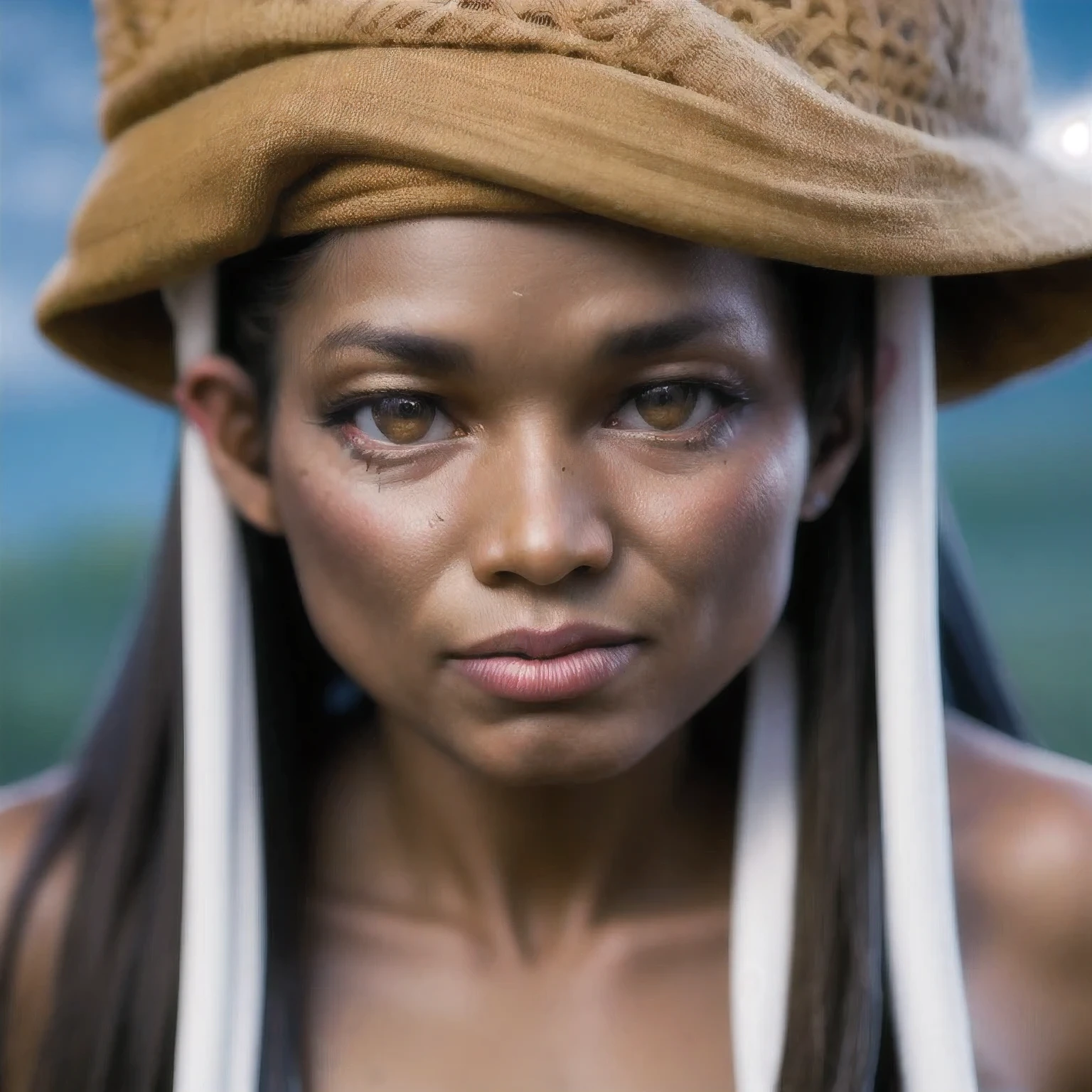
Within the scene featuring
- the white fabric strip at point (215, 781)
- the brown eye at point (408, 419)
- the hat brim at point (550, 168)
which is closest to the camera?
the hat brim at point (550, 168)

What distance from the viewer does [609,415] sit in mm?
1143

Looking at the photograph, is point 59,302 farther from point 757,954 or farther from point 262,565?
point 757,954

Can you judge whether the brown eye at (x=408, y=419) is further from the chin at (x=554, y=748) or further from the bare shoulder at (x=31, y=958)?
the bare shoulder at (x=31, y=958)

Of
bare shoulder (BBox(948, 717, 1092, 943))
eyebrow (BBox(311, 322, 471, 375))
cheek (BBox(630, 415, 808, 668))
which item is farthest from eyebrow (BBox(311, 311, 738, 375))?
bare shoulder (BBox(948, 717, 1092, 943))

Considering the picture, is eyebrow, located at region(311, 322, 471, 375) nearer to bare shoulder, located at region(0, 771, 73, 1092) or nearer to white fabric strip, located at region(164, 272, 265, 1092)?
white fabric strip, located at region(164, 272, 265, 1092)

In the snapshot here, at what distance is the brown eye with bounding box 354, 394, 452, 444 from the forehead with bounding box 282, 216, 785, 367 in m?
0.07

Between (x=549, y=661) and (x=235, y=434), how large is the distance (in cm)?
42

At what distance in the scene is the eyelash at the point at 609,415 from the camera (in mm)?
1142

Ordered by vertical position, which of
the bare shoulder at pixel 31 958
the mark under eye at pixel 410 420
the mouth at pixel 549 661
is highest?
the mark under eye at pixel 410 420

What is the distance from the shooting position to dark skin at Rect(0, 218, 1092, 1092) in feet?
3.59

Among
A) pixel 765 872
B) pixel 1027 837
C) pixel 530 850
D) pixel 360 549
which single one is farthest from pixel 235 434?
pixel 1027 837

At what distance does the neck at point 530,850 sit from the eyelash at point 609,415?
1.22ft

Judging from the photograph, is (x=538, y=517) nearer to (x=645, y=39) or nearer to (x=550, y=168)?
(x=550, y=168)

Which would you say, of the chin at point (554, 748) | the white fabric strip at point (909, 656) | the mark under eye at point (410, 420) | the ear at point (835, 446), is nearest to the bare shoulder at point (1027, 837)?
the white fabric strip at point (909, 656)
